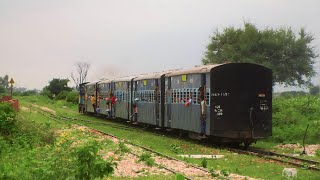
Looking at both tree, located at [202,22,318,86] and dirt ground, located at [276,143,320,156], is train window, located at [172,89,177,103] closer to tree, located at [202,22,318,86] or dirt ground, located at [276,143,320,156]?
dirt ground, located at [276,143,320,156]

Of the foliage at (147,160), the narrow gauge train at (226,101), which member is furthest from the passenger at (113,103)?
the foliage at (147,160)

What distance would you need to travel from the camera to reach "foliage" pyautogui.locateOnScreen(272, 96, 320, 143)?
23.4 metres

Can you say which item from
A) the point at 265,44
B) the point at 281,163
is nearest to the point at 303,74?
the point at 265,44

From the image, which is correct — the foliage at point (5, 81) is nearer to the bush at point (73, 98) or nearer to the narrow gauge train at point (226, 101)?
the bush at point (73, 98)

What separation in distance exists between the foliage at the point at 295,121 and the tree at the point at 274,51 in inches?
875

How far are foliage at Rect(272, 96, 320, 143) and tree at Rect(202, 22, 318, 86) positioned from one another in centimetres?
2222

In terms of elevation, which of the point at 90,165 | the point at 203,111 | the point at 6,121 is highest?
the point at 203,111

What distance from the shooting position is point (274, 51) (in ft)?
189

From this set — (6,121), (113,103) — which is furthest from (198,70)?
(113,103)

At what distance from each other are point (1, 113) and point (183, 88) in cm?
743

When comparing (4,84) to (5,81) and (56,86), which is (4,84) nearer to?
(5,81)

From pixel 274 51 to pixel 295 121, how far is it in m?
31.9

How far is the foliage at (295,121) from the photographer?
23.4m

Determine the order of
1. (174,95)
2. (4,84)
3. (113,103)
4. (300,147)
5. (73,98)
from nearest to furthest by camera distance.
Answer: (300,147), (174,95), (113,103), (73,98), (4,84)
